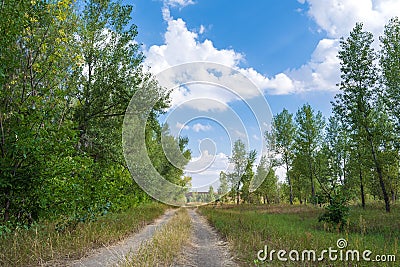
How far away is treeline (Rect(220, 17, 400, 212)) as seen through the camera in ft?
54.5

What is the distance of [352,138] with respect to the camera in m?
22.6

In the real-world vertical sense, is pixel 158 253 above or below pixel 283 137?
below

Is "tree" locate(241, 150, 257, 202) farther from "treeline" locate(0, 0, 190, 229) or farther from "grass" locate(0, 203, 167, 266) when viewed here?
"grass" locate(0, 203, 167, 266)

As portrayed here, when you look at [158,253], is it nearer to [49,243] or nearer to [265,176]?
[49,243]

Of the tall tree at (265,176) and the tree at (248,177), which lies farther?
the tall tree at (265,176)

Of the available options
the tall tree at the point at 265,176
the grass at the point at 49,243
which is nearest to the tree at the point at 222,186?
the grass at the point at 49,243

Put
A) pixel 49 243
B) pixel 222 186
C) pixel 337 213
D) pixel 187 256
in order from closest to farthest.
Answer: pixel 49 243 → pixel 187 256 → pixel 337 213 → pixel 222 186

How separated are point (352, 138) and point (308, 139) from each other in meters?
8.05

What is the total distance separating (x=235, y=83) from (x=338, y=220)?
271 inches

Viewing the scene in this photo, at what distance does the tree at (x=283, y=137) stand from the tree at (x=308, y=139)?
4849 millimetres

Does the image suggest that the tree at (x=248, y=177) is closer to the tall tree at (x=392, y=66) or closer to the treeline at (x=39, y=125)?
the tall tree at (x=392, y=66)

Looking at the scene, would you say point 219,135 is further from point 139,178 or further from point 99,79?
point 139,178

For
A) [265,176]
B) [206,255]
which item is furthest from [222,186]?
[265,176]

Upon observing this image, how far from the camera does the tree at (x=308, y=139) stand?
30.2 metres
